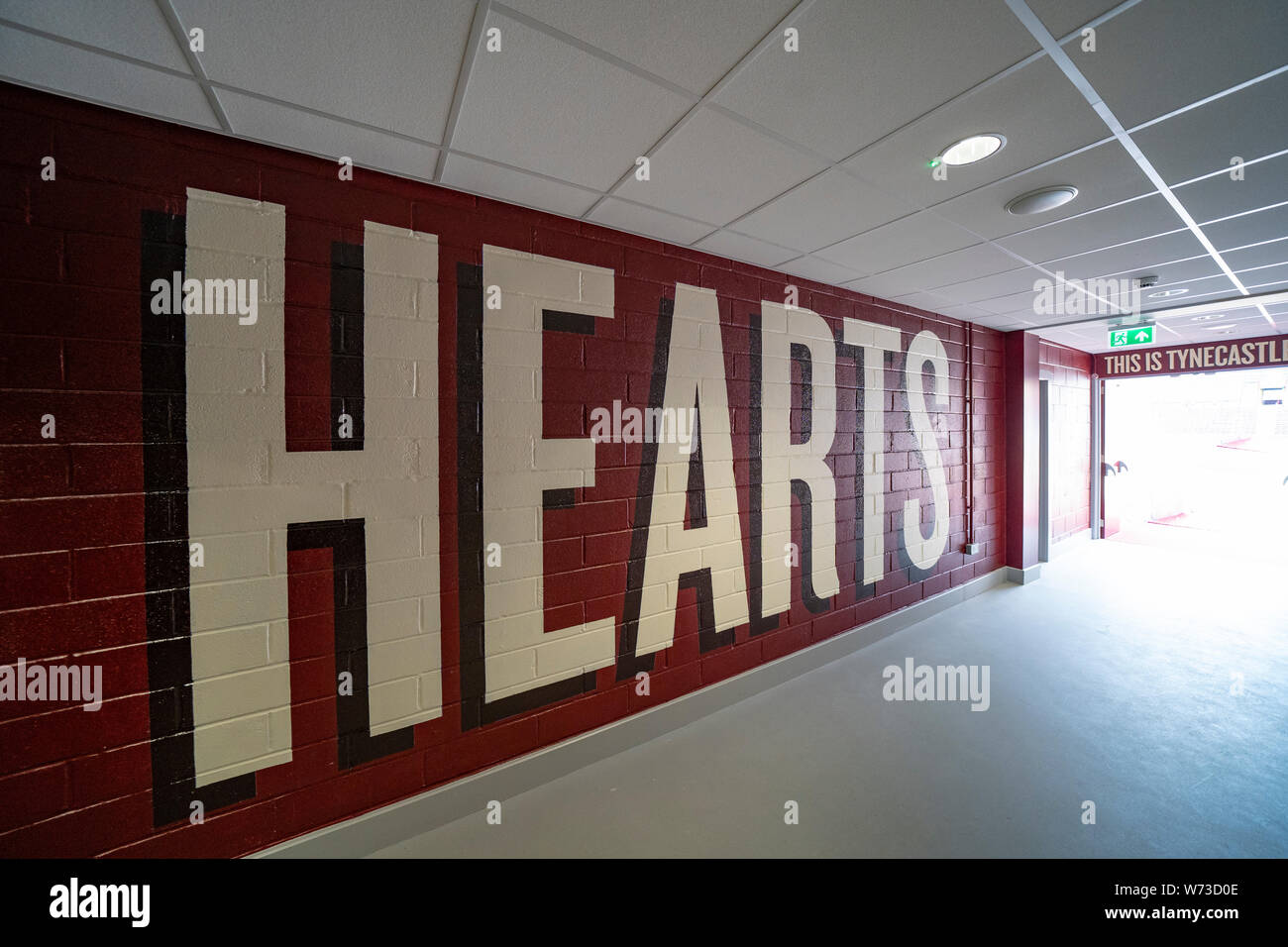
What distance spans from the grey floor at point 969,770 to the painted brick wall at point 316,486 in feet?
1.31

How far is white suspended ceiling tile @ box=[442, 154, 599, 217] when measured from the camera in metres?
2.00

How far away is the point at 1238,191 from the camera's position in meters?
2.24

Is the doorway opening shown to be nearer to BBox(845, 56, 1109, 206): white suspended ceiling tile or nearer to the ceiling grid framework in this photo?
the ceiling grid framework

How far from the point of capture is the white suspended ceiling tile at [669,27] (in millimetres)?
1257

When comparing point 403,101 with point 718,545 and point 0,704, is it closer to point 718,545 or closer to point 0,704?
point 0,704

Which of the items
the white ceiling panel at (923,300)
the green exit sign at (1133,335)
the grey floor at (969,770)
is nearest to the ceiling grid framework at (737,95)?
the white ceiling panel at (923,300)

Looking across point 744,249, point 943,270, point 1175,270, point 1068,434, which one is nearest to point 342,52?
point 744,249

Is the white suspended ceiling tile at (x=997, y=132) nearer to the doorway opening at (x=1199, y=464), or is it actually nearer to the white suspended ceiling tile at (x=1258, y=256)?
the white suspended ceiling tile at (x=1258, y=256)

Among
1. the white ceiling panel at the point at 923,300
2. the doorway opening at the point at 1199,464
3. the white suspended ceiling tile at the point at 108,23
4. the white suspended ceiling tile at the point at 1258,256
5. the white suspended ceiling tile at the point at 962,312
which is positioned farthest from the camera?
the doorway opening at the point at 1199,464

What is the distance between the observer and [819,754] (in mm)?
2617

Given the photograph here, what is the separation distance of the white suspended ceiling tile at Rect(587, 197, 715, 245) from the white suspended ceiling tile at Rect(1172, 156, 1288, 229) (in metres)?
2.24

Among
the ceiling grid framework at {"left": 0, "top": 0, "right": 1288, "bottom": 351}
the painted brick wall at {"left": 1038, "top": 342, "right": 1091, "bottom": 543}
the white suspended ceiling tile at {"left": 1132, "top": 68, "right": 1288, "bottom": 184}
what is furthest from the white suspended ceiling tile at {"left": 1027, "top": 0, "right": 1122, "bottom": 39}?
the painted brick wall at {"left": 1038, "top": 342, "right": 1091, "bottom": 543}

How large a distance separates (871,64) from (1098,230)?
2.21m
